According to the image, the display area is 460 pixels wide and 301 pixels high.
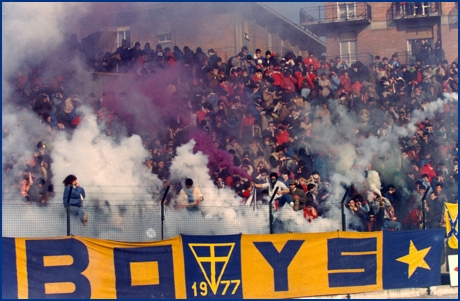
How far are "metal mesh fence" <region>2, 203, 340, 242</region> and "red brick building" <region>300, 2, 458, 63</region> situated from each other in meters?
11.2

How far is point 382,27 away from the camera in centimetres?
1997

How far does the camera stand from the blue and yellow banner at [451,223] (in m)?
9.46

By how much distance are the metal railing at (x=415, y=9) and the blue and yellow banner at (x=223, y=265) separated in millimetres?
11749

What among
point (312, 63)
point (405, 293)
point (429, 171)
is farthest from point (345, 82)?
point (405, 293)

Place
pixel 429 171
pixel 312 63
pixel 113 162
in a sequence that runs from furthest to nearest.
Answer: pixel 312 63 → pixel 429 171 → pixel 113 162

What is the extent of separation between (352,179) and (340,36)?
9838 millimetres

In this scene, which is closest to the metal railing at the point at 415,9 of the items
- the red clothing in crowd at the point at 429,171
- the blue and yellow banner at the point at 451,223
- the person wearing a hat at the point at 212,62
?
the red clothing in crowd at the point at 429,171

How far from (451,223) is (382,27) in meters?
11.6

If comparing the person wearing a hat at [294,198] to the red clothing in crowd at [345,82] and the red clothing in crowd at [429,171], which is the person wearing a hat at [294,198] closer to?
the red clothing in crowd at [429,171]

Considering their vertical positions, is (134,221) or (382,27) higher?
(382,27)

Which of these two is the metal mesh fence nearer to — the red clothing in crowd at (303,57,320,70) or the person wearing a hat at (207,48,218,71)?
the person wearing a hat at (207,48,218,71)

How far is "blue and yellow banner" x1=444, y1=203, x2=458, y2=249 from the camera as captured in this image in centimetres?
946

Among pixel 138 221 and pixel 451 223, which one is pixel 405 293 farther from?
pixel 138 221

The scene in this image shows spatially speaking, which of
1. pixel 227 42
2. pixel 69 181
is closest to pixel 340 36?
pixel 227 42
